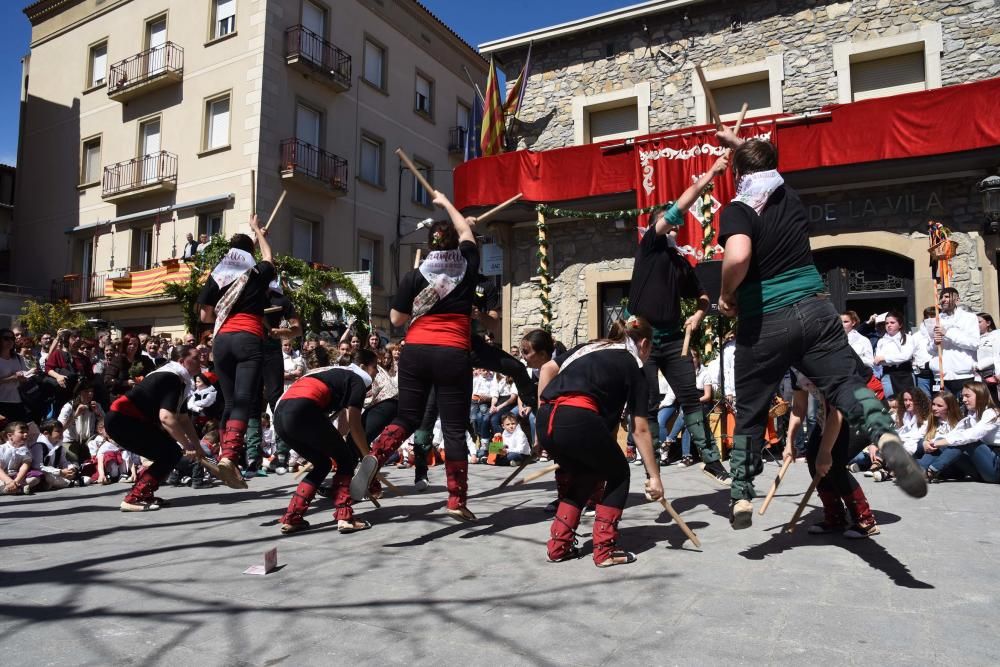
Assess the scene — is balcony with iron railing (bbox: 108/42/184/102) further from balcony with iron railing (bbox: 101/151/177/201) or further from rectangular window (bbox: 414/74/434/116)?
rectangular window (bbox: 414/74/434/116)

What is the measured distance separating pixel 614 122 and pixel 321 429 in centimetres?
1253

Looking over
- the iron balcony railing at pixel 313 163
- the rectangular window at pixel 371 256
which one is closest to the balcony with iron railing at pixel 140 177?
the iron balcony railing at pixel 313 163

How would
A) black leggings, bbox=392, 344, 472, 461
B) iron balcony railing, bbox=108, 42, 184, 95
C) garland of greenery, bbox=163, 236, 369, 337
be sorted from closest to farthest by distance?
black leggings, bbox=392, 344, 472, 461
garland of greenery, bbox=163, 236, 369, 337
iron balcony railing, bbox=108, 42, 184, 95

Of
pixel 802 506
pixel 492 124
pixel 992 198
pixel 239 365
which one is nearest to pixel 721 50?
pixel 492 124

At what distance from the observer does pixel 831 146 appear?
40.7ft

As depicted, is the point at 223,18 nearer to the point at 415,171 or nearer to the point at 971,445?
the point at 415,171

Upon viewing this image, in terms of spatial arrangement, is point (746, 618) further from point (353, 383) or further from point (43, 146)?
point (43, 146)

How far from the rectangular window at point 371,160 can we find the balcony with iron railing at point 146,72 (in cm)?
584

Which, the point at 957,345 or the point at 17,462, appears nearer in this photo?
the point at 17,462

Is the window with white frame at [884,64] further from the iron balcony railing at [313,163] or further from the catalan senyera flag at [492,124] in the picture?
the iron balcony railing at [313,163]

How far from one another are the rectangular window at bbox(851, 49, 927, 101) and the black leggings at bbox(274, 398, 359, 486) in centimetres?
1244

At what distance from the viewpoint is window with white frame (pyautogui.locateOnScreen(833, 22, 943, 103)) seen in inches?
519

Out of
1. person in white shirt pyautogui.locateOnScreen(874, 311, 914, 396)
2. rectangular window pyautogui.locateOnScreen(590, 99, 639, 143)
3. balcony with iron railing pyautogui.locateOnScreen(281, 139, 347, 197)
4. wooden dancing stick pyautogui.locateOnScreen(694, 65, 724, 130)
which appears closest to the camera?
wooden dancing stick pyautogui.locateOnScreen(694, 65, 724, 130)

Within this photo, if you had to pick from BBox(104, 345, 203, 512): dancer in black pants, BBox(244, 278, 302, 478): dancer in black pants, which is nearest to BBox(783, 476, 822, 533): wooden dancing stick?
BBox(244, 278, 302, 478): dancer in black pants
